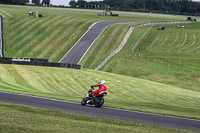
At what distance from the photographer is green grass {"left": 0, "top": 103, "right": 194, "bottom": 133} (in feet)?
60.5

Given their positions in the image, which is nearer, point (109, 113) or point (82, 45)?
point (109, 113)

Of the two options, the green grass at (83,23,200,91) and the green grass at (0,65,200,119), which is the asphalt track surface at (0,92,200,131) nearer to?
the green grass at (0,65,200,119)

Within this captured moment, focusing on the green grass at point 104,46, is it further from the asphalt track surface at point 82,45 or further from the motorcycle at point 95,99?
the motorcycle at point 95,99

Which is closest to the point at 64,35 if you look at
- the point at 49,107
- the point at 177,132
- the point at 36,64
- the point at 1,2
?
the point at 36,64

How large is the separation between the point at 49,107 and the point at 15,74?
23.8 m

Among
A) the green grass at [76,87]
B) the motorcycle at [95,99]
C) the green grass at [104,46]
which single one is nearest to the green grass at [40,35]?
the green grass at [104,46]

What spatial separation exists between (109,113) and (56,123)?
6587mm

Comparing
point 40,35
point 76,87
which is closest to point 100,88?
point 76,87

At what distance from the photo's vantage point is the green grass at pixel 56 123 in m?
18.4

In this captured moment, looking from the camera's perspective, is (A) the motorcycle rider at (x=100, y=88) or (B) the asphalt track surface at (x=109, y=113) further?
(A) the motorcycle rider at (x=100, y=88)

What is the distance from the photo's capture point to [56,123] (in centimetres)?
2008

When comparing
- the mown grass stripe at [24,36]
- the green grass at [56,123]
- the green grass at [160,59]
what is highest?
the green grass at [56,123]

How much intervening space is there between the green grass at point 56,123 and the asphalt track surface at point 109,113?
1944 mm

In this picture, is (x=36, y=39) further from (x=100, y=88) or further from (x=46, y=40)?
(x=100, y=88)
